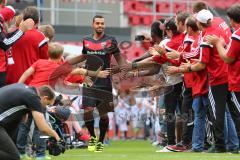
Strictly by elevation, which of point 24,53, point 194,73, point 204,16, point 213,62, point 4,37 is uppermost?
point 204,16

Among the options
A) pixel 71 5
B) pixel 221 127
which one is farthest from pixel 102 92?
pixel 71 5

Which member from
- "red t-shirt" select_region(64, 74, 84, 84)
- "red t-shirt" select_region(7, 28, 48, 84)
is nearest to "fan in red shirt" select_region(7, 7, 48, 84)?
"red t-shirt" select_region(7, 28, 48, 84)

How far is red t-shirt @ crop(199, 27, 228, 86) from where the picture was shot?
13.3m

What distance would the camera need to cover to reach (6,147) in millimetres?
9734

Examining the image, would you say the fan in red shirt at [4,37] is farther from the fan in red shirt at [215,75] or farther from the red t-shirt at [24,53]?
the fan in red shirt at [215,75]

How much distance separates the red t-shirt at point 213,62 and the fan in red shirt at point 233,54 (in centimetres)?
34

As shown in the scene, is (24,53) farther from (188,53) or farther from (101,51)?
(188,53)

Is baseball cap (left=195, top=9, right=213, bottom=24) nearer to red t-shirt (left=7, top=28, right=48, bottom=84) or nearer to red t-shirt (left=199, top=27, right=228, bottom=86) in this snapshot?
red t-shirt (left=199, top=27, right=228, bottom=86)

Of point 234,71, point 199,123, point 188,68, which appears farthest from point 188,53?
point 234,71

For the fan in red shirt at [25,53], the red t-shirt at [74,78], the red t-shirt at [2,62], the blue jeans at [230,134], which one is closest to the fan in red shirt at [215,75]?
the blue jeans at [230,134]

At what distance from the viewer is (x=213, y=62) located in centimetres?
1351

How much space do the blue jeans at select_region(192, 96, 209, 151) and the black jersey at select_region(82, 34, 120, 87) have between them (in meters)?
1.92

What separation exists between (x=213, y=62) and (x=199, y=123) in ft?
3.32

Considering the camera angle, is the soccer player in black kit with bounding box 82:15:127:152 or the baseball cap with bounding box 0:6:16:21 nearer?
the baseball cap with bounding box 0:6:16:21
